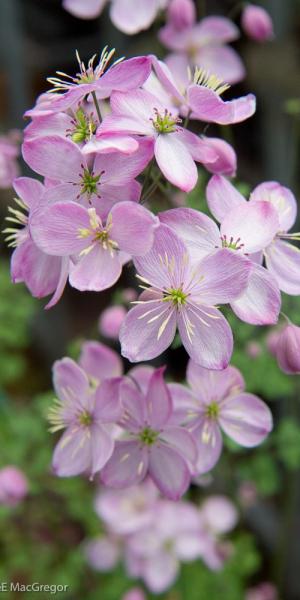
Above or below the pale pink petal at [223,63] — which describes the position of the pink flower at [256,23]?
above

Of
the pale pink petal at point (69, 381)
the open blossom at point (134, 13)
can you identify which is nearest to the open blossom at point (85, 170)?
the pale pink petal at point (69, 381)

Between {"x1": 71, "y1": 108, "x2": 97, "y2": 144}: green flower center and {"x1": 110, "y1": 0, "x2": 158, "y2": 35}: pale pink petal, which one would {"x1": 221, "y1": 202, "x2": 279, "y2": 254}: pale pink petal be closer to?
{"x1": 71, "y1": 108, "x2": 97, "y2": 144}: green flower center

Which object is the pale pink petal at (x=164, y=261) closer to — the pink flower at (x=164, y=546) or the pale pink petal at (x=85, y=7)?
the pale pink petal at (x=85, y=7)

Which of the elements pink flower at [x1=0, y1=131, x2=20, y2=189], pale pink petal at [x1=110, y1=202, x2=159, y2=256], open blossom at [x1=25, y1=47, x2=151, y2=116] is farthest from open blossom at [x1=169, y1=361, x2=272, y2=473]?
pink flower at [x1=0, y1=131, x2=20, y2=189]

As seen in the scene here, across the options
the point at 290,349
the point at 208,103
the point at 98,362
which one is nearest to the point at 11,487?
the point at 98,362

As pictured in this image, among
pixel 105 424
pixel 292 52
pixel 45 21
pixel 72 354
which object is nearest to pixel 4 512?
pixel 72 354

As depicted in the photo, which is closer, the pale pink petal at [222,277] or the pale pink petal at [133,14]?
the pale pink petal at [222,277]
